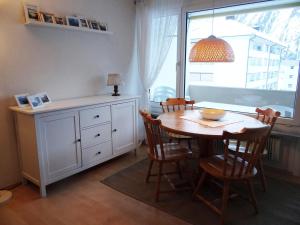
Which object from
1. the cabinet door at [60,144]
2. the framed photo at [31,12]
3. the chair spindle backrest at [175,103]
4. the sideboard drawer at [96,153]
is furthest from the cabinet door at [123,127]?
the framed photo at [31,12]

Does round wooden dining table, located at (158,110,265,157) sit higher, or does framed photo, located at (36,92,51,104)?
framed photo, located at (36,92,51,104)

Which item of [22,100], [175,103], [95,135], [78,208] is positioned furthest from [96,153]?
[175,103]

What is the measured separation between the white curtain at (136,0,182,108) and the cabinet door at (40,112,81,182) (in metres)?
1.56

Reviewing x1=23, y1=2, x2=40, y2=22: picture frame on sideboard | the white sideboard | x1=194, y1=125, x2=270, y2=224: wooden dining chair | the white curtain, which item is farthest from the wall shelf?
x1=194, y1=125, x2=270, y2=224: wooden dining chair

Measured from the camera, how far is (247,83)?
10.4 ft

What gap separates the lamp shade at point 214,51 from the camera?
2.13m

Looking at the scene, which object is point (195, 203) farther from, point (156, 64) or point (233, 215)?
point (156, 64)

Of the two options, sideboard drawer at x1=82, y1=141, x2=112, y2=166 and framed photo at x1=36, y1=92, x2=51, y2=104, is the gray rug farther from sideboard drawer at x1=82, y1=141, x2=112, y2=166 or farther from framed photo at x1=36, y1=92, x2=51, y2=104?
framed photo at x1=36, y1=92, x2=51, y2=104

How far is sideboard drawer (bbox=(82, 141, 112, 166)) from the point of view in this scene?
2.77m

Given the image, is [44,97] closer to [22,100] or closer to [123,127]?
[22,100]

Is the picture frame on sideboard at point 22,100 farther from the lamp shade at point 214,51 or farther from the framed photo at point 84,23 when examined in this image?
the lamp shade at point 214,51

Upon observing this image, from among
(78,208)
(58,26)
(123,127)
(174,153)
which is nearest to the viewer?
(78,208)

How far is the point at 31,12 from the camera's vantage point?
247 cm

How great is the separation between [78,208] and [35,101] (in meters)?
1.17
